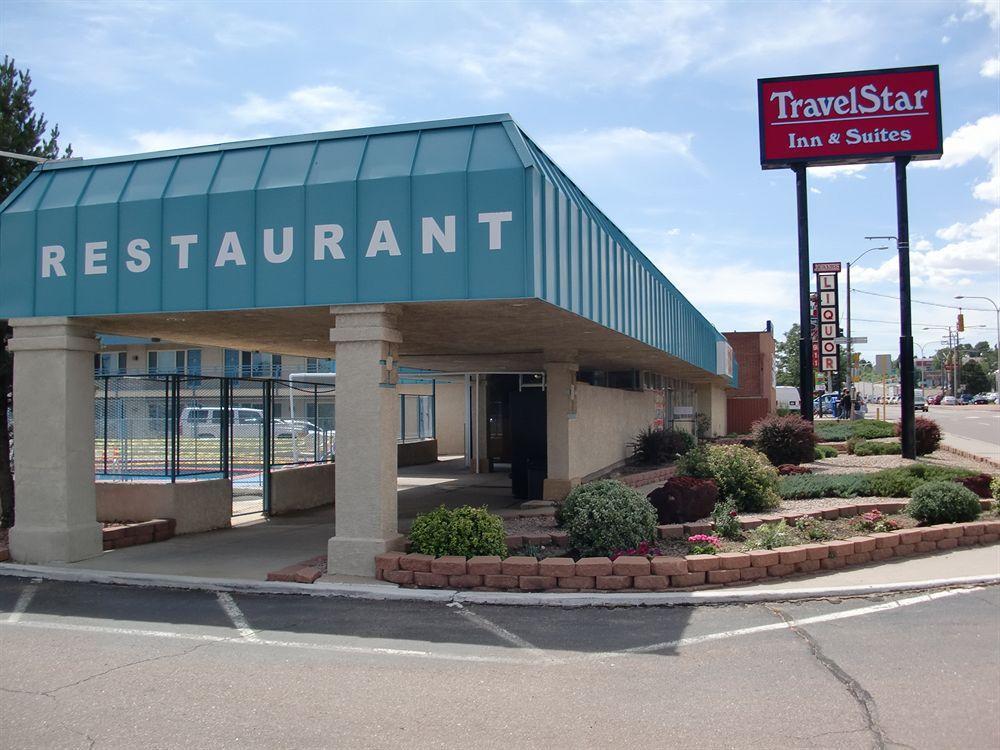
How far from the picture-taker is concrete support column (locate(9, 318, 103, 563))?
10.5 meters

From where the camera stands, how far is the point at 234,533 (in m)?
13.1

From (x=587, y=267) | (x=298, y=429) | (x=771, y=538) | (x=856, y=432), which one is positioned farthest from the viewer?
(x=856, y=432)

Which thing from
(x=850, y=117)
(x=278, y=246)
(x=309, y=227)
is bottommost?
(x=278, y=246)

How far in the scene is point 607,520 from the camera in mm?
9289

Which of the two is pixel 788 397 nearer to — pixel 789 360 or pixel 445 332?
pixel 789 360

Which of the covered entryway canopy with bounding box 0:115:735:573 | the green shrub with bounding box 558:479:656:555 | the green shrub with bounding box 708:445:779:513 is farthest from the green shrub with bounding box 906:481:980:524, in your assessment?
the covered entryway canopy with bounding box 0:115:735:573

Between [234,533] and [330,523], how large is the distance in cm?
163

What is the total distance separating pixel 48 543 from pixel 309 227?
17.2ft

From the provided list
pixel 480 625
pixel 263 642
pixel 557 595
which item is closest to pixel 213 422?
pixel 263 642

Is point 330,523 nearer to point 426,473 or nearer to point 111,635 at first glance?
point 111,635

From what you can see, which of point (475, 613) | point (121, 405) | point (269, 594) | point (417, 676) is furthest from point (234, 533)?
point (417, 676)

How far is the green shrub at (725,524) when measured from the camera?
34.2 feet

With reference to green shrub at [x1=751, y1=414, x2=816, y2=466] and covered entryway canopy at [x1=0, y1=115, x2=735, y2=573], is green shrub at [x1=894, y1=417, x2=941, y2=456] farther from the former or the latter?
covered entryway canopy at [x1=0, y1=115, x2=735, y2=573]

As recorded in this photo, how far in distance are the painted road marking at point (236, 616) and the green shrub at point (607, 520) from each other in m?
3.66
